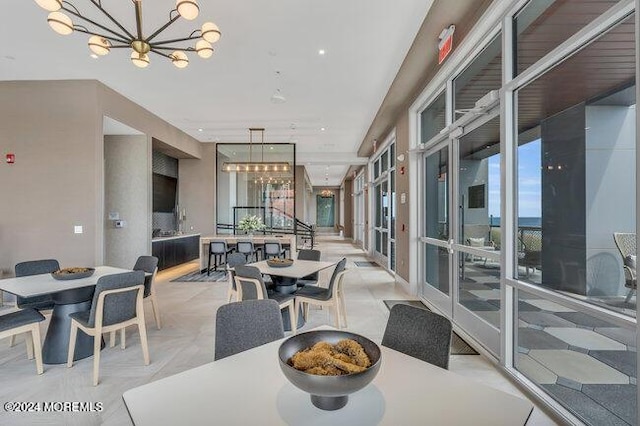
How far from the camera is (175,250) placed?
8117mm

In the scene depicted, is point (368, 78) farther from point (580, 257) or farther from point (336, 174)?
point (336, 174)

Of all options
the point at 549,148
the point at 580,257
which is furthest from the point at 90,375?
the point at 549,148

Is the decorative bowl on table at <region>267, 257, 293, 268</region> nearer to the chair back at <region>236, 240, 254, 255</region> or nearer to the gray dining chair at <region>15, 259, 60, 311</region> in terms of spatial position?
the gray dining chair at <region>15, 259, 60, 311</region>

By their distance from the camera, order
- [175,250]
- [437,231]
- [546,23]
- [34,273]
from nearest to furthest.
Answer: [546,23] → [34,273] → [437,231] → [175,250]

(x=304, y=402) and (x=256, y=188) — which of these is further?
(x=256, y=188)

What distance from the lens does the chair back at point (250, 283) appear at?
3.19 meters

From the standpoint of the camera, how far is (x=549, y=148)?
2.70m

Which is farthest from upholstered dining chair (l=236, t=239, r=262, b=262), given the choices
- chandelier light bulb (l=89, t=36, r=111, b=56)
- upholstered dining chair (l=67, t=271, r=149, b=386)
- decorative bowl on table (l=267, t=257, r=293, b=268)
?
chandelier light bulb (l=89, t=36, r=111, b=56)

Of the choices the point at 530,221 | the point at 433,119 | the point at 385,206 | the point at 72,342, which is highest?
the point at 433,119

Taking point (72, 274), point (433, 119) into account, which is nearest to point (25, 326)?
point (72, 274)

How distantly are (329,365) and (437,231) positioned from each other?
4288 millimetres

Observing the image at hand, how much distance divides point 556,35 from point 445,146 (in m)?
2.13

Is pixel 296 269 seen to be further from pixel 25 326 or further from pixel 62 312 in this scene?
pixel 25 326

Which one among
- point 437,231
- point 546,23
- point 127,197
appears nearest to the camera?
point 546,23
